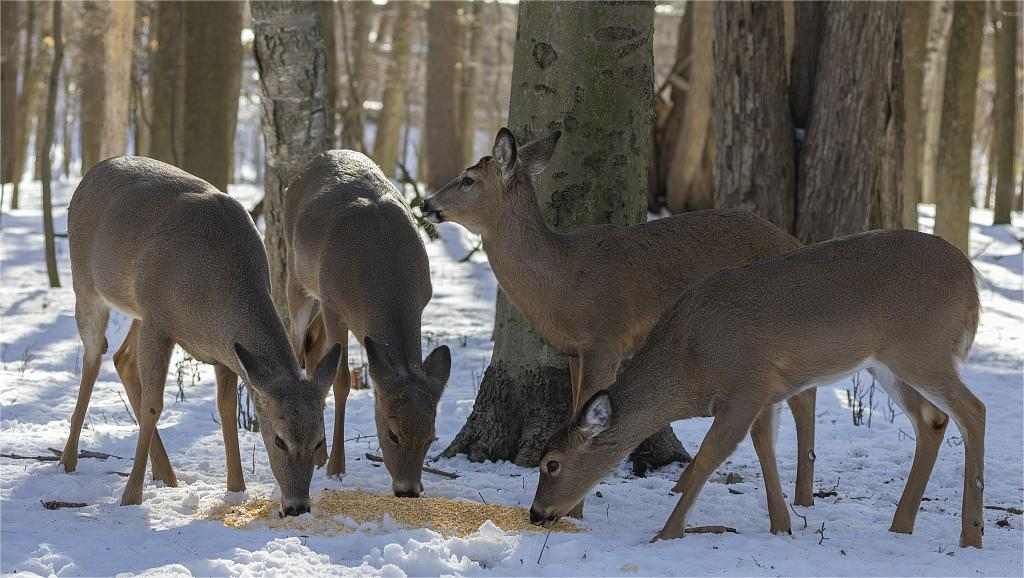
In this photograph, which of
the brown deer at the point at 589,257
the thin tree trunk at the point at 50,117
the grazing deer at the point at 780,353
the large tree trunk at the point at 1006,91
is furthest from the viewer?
the large tree trunk at the point at 1006,91

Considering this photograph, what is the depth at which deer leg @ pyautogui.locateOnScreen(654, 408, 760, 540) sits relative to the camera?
6.41 metres

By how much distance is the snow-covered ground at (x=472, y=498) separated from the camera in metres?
5.82

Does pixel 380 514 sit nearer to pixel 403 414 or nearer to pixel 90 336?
pixel 403 414

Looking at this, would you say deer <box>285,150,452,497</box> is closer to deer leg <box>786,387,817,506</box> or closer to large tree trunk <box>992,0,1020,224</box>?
deer leg <box>786,387,817,506</box>

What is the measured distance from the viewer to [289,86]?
35.1 ft

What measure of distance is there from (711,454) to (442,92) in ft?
69.0

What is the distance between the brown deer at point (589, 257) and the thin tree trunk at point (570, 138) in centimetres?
48

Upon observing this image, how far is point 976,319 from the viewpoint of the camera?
670 centimetres

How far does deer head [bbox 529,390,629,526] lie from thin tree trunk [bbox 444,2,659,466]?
145 cm

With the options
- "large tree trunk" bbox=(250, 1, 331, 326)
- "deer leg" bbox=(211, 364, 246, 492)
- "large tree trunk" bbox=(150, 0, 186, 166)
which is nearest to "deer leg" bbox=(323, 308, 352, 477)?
"deer leg" bbox=(211, 364, 246, 492)

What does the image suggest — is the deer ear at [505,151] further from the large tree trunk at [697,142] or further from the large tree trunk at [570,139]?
the large tree trunk at [697,142]

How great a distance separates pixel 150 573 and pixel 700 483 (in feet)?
8.77

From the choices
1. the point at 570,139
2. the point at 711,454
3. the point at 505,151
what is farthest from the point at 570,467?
the point at 570,139

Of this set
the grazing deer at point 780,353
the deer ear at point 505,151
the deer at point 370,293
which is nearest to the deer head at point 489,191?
the deer ear at point 505,151
